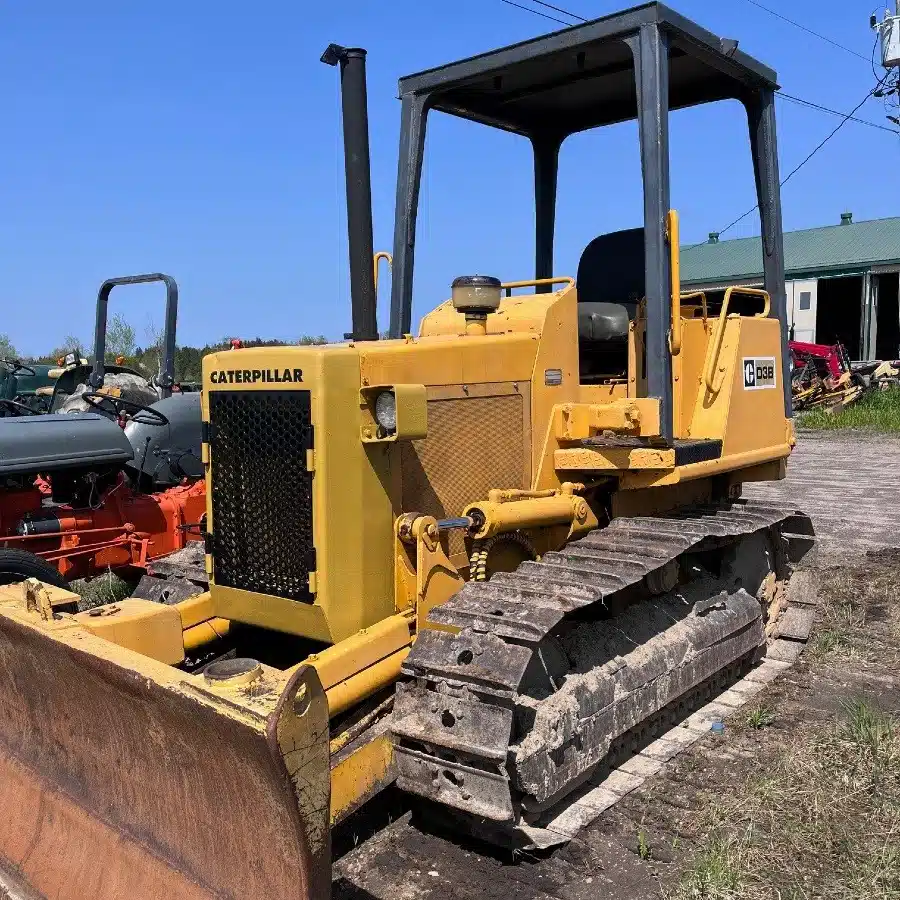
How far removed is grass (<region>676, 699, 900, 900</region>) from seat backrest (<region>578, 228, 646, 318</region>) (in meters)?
2.55

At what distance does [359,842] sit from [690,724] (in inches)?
73.8

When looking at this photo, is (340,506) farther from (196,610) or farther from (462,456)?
(196,610)

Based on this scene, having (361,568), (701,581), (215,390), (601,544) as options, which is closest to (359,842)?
(361,568)

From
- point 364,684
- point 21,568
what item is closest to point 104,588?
point 21,568

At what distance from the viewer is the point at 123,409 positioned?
8.38 m

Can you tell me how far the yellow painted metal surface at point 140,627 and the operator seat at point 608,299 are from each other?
237 centimetres

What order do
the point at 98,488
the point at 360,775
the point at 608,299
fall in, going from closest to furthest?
the point at 360,775 → the point at 608,299 → the point at 98,488

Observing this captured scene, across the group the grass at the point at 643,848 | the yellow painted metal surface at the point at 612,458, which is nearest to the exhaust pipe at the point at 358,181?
the yellow painted metal surface at the point at 612,458

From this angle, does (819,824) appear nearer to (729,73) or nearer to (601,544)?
(601,544)

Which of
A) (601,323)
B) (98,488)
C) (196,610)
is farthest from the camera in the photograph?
(98,488)

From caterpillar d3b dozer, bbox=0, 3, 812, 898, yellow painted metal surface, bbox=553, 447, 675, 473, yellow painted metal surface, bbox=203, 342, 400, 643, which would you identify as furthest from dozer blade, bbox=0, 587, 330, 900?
yellow painted metal surface, bbox=553, 447, 675, 473

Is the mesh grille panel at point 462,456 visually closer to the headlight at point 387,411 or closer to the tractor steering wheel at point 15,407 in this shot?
the headlight at point 387,411

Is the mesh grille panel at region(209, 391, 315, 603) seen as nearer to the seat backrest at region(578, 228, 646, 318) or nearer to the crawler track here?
the crawler track

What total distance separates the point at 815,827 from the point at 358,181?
3993 mm
